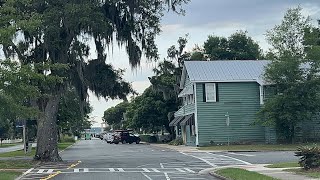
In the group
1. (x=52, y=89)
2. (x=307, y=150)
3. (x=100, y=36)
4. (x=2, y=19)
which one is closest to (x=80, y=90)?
(x=52, y=89)

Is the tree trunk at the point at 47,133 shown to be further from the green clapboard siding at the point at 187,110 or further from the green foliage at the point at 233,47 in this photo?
the green foliage at the point at 233,47

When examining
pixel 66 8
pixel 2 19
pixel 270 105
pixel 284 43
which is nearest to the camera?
pixel 2 19

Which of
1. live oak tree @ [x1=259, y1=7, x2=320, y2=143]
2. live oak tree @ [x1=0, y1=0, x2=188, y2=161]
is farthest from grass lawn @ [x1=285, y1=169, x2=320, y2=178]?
live oak tree @ [x1=259, y1=7, x2=320, y2=143]

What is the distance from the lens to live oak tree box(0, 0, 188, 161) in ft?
96.9

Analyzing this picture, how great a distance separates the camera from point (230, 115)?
168 ft

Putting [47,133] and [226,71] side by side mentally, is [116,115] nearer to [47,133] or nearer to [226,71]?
[226,71]

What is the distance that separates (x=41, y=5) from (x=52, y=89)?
5116mm

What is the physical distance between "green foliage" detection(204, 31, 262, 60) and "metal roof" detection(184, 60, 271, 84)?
26.4m

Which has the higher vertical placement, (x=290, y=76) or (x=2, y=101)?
(x=290, y=76)

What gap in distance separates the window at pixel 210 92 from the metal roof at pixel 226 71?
0.51m

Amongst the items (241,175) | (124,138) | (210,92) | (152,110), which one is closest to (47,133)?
(241,175)

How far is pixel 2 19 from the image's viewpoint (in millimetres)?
22547

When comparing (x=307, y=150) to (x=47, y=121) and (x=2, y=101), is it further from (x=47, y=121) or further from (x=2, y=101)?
(x=47, y=121)

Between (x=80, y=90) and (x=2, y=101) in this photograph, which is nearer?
(x=2, y=101)
